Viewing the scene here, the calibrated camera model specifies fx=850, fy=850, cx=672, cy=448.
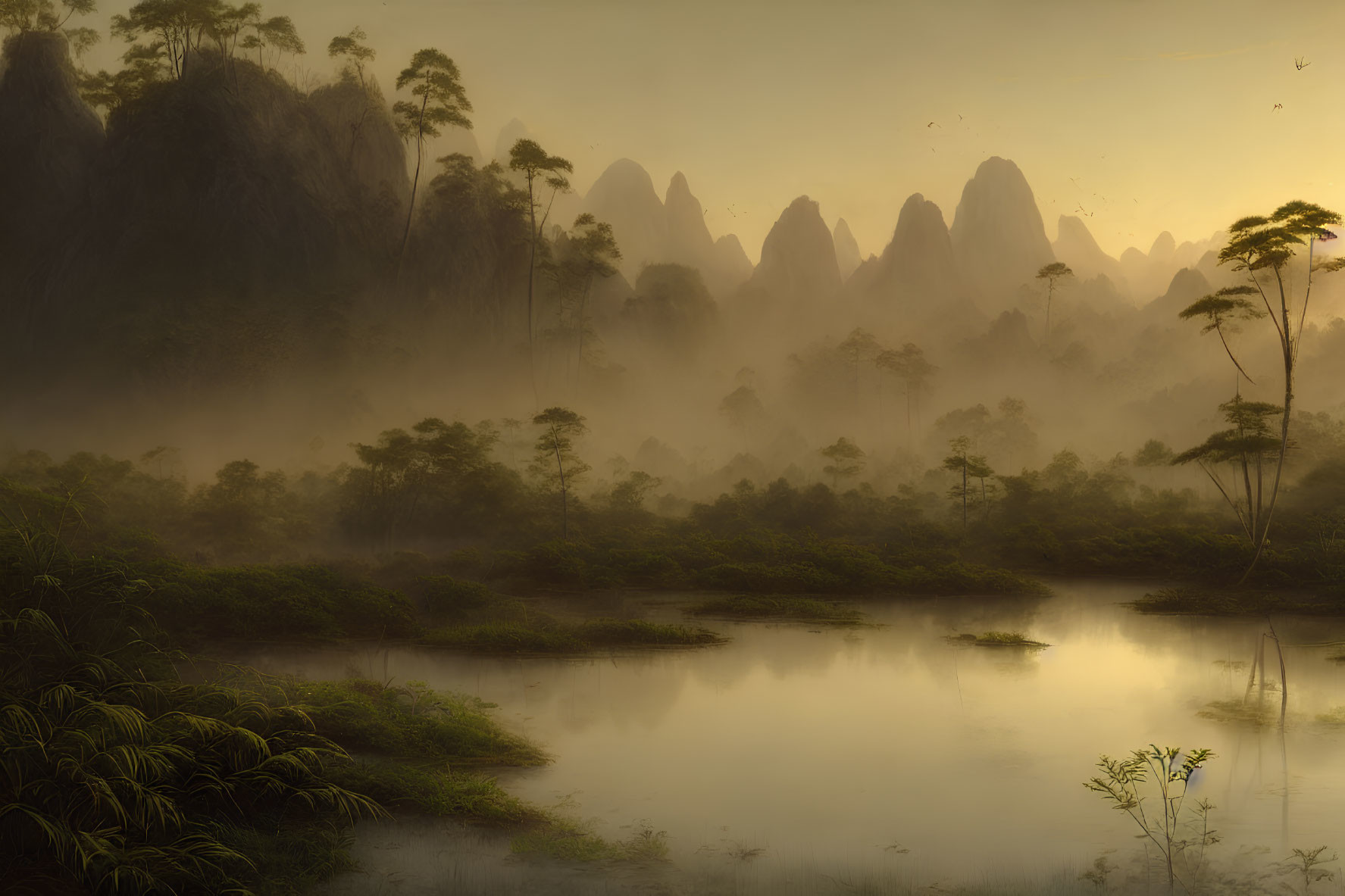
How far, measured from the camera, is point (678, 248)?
5847cm

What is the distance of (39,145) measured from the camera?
123ft

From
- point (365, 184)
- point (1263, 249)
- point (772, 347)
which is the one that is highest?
point (365, 184)

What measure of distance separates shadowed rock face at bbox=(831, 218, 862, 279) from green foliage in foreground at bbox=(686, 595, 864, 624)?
5341cm

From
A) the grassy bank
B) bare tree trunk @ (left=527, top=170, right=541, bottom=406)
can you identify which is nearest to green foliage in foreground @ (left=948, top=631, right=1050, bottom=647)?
the grassy bank

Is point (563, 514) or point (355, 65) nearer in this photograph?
→ point (563, 514)

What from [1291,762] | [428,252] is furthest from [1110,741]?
[428,252]

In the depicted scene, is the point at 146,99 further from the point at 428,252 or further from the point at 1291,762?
the point at 1291,762

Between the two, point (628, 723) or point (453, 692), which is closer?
point (628, 723)

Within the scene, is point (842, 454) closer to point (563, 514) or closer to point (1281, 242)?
point (563, 514)

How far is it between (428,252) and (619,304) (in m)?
10.3

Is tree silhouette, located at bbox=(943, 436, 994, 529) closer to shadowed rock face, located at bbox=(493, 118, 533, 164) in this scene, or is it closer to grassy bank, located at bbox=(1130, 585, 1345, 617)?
grassy bank, located at bbox=(1130, 585, 1345, 617)

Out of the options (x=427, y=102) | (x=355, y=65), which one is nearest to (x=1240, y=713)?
(x=427, y=102)

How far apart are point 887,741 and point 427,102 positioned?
1504 inches

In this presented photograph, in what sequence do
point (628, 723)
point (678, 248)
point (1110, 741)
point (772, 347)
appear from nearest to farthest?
1. point (1110, 741)
2. point (628, 723)
3. point (772, 347)
4. point (678, 248)
